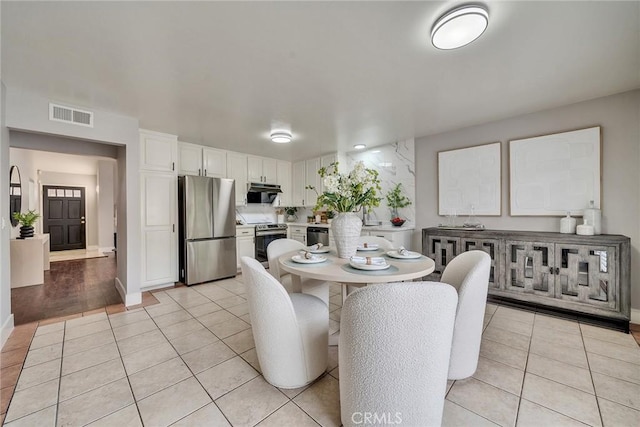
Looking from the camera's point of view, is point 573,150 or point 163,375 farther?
point 573,150

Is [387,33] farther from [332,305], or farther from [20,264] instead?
[20,264]

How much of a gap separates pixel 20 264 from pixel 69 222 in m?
4.57

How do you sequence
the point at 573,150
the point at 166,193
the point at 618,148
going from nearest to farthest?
1. the point at 618,148
2. the point at 573,150
3. the point at 166,193

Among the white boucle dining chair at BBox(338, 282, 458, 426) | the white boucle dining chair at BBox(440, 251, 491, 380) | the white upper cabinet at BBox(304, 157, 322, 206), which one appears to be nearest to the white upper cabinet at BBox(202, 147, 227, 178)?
the white upper cabinet at BBox(304, 157, 322, 206)

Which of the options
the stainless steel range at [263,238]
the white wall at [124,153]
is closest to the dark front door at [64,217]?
the white wall at [124,153]

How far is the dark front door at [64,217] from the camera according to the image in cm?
712

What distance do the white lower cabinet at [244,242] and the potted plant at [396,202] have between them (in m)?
2.63

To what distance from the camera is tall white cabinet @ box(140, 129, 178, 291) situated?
11.5 feet

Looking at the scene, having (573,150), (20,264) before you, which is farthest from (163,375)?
(573,150)

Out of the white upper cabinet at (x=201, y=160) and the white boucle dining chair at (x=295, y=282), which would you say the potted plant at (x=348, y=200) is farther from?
the white upper cabinet at (x=201, y=160)

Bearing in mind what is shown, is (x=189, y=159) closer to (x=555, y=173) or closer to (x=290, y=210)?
(x=290, y=210)

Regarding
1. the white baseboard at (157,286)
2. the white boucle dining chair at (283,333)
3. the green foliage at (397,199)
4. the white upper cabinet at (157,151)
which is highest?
the white upper cabinet at (157,151)

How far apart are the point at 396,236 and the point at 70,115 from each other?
4.24m

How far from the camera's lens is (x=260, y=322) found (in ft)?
5.06
